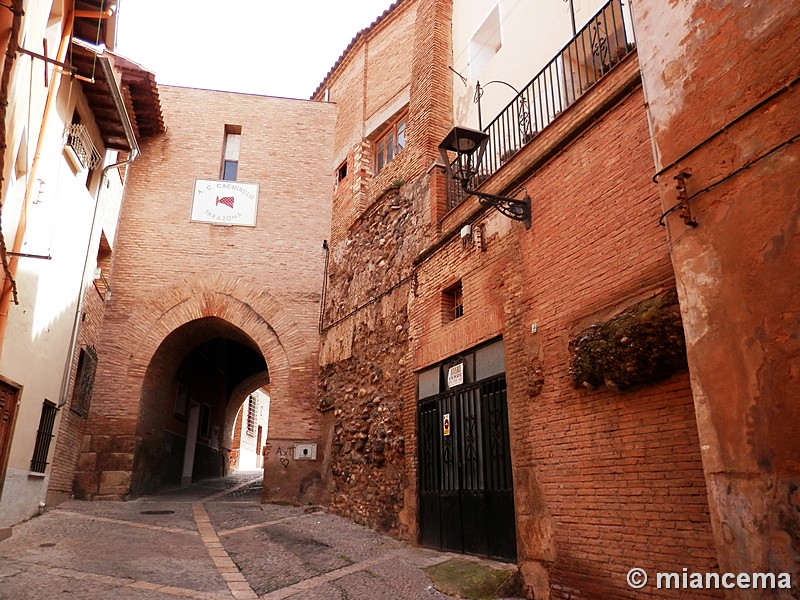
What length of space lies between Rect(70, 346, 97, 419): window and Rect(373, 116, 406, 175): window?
6031 mm

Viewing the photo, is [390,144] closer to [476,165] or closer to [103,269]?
[476,165]

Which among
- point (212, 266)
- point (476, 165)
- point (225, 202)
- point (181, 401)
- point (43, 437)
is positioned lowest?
point (43, 437)

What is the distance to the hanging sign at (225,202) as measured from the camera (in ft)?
43.6

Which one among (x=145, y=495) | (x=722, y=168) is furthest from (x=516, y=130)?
(x=145, y=495)

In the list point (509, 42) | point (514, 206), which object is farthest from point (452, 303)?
point (509, 42)

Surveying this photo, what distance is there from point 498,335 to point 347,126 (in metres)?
8.11

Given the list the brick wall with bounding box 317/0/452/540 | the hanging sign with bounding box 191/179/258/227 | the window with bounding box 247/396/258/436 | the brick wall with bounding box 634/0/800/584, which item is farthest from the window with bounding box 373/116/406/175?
the window with bounding box 247/396/258/436

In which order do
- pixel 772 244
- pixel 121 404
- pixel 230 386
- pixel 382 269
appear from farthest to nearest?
pixel 230 386
pixel 121 404
pixel 382 269
pixel 772 244

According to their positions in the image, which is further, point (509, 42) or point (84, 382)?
point (84, 382)

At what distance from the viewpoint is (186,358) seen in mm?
14781

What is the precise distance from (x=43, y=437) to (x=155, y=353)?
3.80 metres

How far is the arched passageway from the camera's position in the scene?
483 inches

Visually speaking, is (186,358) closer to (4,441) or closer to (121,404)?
(121,404)

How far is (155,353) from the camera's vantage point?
39.6 feet
